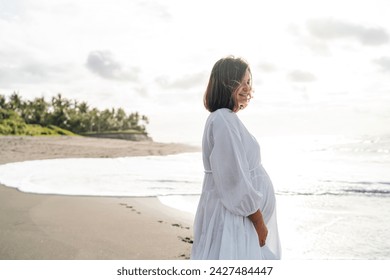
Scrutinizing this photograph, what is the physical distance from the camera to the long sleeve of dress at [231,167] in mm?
1628

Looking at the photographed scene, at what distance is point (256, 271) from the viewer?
2.11 metres

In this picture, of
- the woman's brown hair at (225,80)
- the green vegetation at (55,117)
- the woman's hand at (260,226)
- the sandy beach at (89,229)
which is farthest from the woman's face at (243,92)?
the green vegetation at (55,117)

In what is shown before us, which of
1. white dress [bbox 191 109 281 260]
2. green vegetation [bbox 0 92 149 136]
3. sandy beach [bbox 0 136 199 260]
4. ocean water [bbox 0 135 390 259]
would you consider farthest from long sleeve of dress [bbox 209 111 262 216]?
green vegetation [bbox 0 92 149 136]

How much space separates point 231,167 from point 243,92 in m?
0.32

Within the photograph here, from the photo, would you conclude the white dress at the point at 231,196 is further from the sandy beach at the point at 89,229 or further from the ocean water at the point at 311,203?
the ocean water at the point at 311,203

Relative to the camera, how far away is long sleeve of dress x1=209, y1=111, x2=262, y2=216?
163 centimetres

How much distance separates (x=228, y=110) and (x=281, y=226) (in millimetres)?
3127

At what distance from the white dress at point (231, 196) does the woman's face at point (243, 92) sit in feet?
0.24

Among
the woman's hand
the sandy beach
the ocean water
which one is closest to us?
the woman's hand

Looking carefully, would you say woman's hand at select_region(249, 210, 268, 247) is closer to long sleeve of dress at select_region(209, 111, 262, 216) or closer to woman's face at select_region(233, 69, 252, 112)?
long sleeve of dress at select_region(209, 111, 262, 216)

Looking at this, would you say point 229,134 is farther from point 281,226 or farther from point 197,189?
point 197,189

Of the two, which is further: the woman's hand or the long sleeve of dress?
the woman's hand

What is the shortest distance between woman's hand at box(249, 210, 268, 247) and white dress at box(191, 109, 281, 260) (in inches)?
0.8

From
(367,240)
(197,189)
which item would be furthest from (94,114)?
(367,240)
